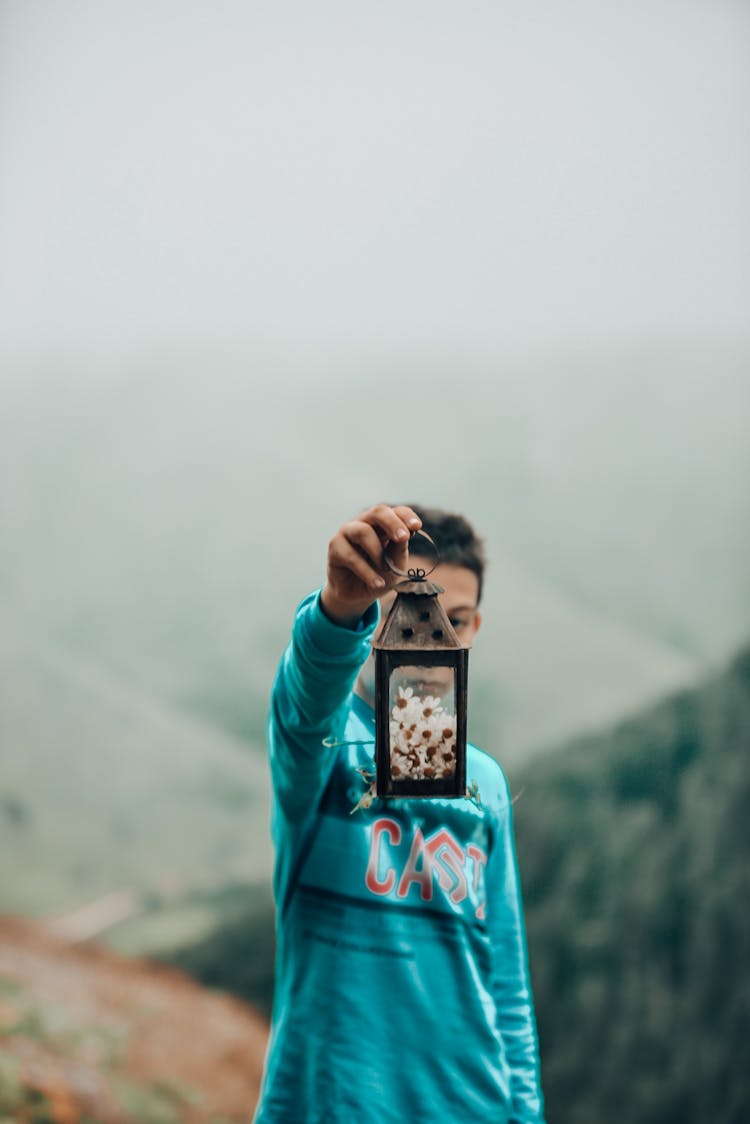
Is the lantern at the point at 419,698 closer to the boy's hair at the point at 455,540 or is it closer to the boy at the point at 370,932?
the boy at the point at 370,932

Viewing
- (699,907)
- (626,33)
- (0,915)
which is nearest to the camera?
(0,915)

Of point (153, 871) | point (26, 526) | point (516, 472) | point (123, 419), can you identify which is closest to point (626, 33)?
point (516, 472)

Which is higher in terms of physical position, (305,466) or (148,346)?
(148,346)

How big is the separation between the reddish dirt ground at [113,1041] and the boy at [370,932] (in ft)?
4.48

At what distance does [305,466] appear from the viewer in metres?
2.73

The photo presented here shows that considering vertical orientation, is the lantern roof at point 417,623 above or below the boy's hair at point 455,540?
below

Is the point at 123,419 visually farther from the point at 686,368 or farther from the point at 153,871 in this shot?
the point at 686,368

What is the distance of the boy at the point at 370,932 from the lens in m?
1.11

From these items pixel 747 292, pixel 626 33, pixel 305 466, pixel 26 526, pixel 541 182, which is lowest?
pixel 26 526

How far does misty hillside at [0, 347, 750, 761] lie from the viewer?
8.70 feet

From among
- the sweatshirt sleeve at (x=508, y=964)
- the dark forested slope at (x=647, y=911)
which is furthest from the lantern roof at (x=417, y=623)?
the dark forested slope at (x=647, y=911)

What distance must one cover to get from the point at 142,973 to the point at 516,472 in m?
1.64

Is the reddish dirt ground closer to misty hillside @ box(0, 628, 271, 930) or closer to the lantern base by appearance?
misty hillside @ box(0, 628, 271, 930)

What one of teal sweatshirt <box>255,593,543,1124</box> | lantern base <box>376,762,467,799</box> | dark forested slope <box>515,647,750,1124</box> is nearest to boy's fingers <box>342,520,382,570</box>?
teal sweatshirt <box>255,593,543,1124</box>
